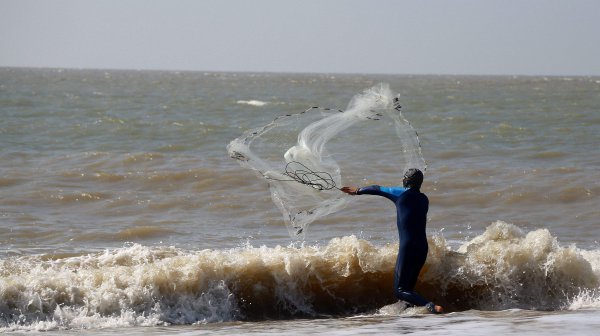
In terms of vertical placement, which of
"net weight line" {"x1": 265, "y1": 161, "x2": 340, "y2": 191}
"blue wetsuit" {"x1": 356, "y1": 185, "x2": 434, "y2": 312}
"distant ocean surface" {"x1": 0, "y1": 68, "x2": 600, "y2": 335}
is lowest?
"distant ocean surface" {"x1": 0, "y1": 68, "x2": 600, "y2": 335}

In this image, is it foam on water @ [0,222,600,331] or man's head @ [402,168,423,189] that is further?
foam on water @ [0,222,600,331]

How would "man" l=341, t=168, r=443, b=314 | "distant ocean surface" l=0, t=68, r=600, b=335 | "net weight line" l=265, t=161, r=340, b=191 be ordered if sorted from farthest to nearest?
"net weight line" l=265, t=161, r=340, b=191 → "distant ocean surface" l=0, t=68, r=600, b=335 → "man" l=341, t=168, r=443, b=314

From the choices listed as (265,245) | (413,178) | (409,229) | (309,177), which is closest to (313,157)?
(309,177)

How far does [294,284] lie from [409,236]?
1502 mm

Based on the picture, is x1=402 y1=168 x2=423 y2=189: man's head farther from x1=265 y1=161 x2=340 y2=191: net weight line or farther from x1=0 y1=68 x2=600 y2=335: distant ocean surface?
x1=0 y1=68 x2=600 y2=335: distant ocean surface

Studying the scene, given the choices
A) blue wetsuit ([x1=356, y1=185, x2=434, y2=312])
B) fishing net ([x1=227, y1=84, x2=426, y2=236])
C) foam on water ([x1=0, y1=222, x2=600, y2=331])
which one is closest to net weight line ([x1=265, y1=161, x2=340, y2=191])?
fishing net ([x1=227, y1=84, x2=426, y2=236])

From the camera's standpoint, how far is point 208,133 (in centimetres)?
2720

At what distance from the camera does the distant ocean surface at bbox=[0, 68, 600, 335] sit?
8680mm

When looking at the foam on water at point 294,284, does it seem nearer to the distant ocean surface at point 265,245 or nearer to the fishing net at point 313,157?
the distant ocean surface at point 265,245

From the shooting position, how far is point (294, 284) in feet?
30.8

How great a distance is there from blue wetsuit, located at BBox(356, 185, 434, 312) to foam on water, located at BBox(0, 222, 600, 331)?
30 centimetres

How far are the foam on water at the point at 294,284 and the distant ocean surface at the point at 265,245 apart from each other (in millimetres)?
15

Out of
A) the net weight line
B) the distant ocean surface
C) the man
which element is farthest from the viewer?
the net weight line

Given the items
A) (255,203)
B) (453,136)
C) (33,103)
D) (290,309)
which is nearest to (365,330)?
(290,309)
